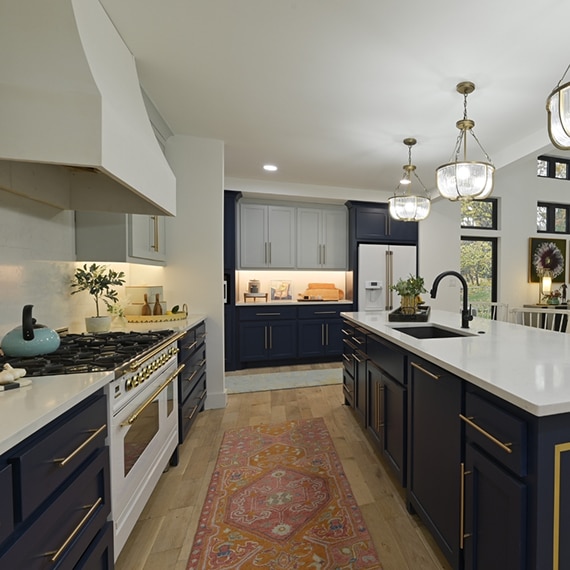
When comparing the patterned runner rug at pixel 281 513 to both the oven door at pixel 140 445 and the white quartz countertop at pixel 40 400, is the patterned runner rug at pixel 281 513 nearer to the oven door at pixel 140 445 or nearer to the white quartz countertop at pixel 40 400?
the oven door at pixel 140 445

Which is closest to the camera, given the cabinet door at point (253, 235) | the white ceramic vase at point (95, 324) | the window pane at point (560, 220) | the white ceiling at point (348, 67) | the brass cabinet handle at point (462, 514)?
the brass cabinet handle at point (462, 514)

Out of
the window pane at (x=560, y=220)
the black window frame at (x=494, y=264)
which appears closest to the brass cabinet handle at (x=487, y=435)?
the black window frame at (x=494, y=264)

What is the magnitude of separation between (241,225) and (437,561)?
4.09 m

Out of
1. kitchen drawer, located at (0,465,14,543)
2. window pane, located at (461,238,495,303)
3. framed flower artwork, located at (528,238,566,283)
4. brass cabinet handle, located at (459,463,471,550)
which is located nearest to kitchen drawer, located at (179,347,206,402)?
kitchen drawer, located at (0,465,14,543)

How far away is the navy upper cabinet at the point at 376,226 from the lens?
468 centimetres

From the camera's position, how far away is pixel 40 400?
0.88 metres

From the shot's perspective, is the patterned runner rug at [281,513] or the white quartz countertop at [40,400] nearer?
the white quartz countertop at [40,400]

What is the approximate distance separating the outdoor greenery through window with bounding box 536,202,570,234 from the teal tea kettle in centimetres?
787

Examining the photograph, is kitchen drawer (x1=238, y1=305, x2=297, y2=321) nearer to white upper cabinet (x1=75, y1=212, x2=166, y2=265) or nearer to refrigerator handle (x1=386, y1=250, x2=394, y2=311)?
refrigerator handle (x1=386, y1=250, x2=394, y2=311)

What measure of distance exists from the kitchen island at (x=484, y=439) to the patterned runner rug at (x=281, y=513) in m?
0.39

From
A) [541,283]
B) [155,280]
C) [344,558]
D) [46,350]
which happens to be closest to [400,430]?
[344,558]

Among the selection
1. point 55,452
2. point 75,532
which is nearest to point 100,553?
point 75,532

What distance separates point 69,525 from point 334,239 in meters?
4.48

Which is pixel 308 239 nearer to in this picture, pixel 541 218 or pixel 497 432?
pixel 497 432
